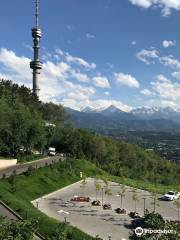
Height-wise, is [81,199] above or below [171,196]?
above

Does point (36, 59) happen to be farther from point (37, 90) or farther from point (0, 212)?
point (0, 212)

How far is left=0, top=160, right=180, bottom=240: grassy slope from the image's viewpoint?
144 ft

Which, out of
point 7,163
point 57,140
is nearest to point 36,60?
point 57,140

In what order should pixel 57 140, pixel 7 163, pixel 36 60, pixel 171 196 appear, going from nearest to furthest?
pixel 171 196 < pixel 7 163 < pixel 57 140 < pixel 36 60

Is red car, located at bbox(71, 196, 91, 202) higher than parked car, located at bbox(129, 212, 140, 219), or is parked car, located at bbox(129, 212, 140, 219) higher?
red car, located at bbox(71, 196, 91, 202)

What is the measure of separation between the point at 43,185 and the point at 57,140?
42753 mm

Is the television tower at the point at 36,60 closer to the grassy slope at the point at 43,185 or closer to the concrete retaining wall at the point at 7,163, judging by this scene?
the grassy slope at the point at 43,185

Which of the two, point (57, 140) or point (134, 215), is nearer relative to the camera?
point (134, 215)

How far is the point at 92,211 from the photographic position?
57.7 m

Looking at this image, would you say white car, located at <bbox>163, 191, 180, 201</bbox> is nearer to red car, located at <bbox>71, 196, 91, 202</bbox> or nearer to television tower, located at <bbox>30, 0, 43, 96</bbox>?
red car, located at <bbox>71, 196, 91, 202</bbox>

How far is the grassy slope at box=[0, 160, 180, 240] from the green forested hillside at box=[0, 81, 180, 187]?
9695 millimetres

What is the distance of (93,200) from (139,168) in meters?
67.5

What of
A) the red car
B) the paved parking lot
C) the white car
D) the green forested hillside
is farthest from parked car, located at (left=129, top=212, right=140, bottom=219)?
the green forested hillside

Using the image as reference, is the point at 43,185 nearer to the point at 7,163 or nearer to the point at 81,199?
the point at 81,199
